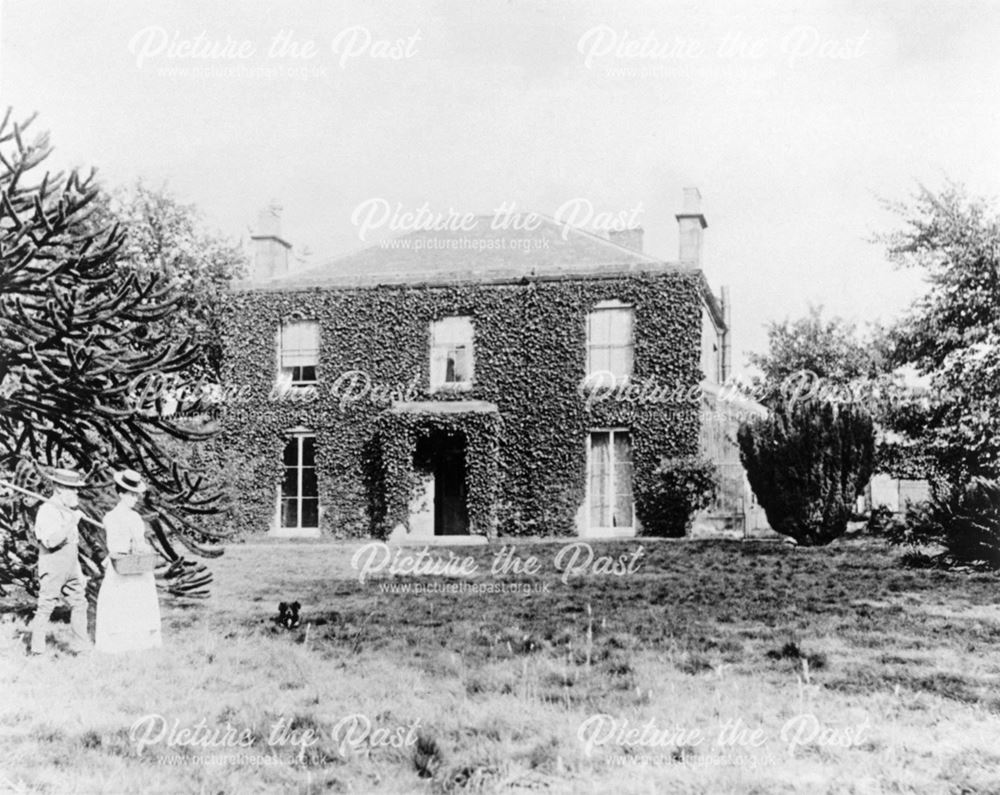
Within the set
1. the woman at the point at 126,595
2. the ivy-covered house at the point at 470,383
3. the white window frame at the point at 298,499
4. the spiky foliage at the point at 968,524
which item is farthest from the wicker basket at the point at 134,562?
the white window frame at the point at 298,499

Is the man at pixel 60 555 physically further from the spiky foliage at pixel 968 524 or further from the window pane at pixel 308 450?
the window pane at pixel 308 450

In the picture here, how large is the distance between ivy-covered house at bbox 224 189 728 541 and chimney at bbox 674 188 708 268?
0.04 metres

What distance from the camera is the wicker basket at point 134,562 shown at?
6.18m

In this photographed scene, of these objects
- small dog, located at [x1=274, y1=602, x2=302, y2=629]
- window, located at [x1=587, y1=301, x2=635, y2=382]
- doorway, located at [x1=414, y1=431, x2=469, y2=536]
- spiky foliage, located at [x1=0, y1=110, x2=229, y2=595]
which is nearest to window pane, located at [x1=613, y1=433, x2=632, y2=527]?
window, located at [x1=587, y1=301, x2=635, y2=382]

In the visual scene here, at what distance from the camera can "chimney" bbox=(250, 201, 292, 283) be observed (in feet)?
69.9

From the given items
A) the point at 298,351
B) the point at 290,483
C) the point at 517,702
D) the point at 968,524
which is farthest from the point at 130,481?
the point at 298,351

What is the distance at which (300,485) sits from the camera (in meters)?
20.5

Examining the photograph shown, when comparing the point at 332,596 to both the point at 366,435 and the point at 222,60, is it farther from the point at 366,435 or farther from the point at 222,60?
the point at 366,435

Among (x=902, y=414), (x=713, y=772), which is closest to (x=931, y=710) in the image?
(x=713, y=772)

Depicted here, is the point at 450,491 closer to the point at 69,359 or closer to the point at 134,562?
the point at 134,562

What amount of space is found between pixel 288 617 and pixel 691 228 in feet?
48.1

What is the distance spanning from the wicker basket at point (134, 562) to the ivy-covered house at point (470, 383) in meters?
12.9

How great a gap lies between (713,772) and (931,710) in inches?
61.5

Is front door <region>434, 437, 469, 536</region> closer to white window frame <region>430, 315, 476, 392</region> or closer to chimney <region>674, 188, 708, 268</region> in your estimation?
white window frame <region>430, 315, 476, 392</region>
